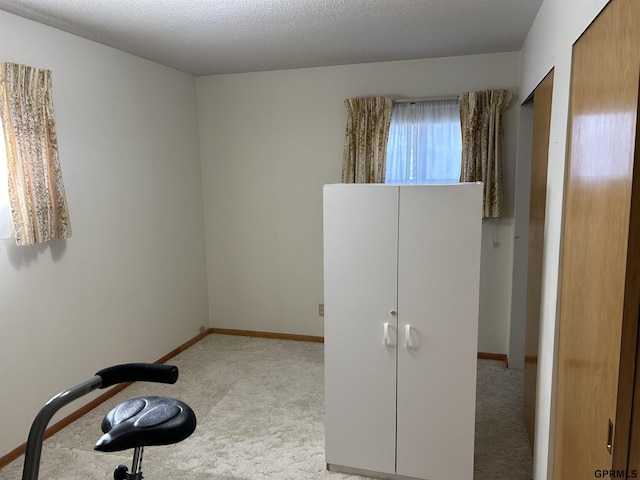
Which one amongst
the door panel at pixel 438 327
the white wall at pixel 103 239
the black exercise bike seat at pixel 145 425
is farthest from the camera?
the white wall at pixel 103 239

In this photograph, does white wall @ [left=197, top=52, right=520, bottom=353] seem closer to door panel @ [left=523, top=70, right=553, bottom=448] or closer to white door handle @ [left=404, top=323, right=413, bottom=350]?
door panel @ [left=523, top=70, right=553, bottom=448]

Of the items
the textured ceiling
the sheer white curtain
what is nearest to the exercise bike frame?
the textured ceiling

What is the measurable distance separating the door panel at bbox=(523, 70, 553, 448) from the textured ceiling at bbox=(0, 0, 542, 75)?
0.66 metres

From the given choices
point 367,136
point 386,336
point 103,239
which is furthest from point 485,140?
point 103,239

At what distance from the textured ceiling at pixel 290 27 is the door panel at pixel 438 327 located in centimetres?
127

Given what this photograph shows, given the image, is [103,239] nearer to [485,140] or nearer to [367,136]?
[367,136]

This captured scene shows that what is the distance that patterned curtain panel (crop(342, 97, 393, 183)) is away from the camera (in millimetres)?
3758

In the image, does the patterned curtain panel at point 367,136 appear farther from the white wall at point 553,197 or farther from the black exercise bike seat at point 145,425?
the black exercise bike seat at point 145,425

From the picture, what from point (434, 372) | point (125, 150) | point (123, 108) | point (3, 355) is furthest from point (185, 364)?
point (434, 372)

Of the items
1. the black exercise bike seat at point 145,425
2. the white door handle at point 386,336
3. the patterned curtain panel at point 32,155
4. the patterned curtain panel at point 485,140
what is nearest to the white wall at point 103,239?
the patterned curtain panel at point 32,155

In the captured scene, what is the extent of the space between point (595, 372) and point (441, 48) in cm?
286

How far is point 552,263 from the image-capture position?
6.26 feet

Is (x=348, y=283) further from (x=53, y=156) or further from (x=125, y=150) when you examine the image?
(x=125, y=150)

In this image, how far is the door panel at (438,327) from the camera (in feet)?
6.81
